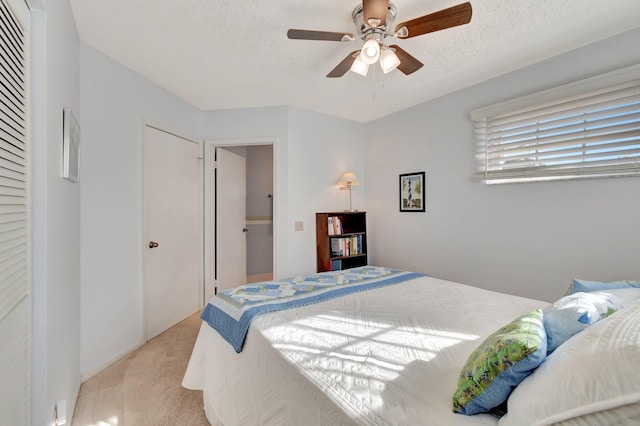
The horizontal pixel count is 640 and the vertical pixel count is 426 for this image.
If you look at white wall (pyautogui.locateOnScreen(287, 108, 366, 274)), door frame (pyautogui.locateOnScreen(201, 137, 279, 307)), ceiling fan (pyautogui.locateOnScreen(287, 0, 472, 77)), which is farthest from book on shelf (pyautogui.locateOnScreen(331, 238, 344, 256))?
ceiling fan (pyautogui.locateOnScreen(287, 0, 472, 77))

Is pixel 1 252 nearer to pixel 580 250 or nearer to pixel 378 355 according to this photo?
pixel 378 355

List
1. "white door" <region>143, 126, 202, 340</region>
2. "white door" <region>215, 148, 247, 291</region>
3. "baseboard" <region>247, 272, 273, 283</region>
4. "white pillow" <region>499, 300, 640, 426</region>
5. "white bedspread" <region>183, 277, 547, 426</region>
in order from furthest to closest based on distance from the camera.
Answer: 1. "baseboard" <region>247, 272, 273, 283</region>
2. "white door" <region>215, 148, 247, 291</region>
3. "white door" <region>143, 126, 202, 340</region>
4. "white bedspread" <region>183, 277, 547, 426</region>
5. "white pillow" <region>499, 300, 640, 426</region>

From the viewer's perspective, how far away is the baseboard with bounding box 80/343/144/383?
2.09 meters

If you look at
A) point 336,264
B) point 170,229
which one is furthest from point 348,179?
point 170,229

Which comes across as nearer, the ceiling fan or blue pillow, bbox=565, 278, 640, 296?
blue pillow, bbox=565, 278, 640, 296

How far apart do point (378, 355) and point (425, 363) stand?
0.17m

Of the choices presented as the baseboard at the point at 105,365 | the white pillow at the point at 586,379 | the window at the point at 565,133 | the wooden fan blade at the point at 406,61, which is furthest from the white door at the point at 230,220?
the white pillow at the point at 586,379

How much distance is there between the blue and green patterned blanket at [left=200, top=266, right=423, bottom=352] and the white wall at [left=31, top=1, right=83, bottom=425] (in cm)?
70

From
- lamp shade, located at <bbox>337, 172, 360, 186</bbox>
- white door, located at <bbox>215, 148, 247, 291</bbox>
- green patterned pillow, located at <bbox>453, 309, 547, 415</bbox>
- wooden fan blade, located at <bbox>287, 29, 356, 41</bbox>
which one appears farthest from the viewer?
Result: white door, located at <bbox>215, 148, 247, 291</bbox>

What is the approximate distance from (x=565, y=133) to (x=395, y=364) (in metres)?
2.25

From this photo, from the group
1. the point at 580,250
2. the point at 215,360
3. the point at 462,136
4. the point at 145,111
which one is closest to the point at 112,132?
the point at 145,111

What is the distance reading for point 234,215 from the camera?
13.0 feet

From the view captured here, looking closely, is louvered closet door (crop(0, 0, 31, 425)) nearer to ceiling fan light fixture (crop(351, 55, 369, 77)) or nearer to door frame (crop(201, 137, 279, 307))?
ceiling fan light fixture (crop(351, 55, 369, 77))

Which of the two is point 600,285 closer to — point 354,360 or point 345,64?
point 354,360
